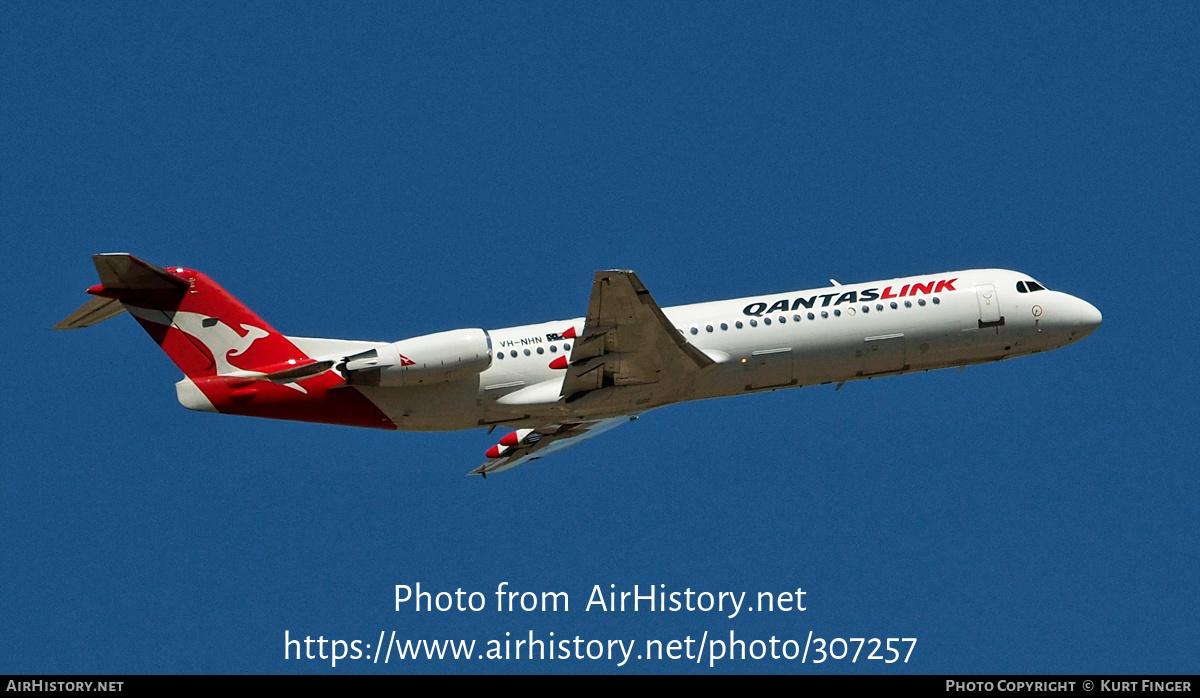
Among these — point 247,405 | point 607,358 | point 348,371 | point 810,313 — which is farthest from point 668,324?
point 247,405

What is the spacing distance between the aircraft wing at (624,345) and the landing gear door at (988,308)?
26.6 feet

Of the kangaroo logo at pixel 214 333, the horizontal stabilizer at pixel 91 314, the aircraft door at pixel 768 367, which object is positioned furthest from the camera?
the aircraft door at pixel 768 367

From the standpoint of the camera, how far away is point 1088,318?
1490 inches

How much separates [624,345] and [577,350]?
113 centimetres

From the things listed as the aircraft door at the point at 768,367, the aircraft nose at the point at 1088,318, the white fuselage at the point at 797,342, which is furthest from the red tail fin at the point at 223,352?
the aircraft nose at the point at 1088,318

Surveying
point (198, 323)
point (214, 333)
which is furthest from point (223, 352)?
point (198, 323)

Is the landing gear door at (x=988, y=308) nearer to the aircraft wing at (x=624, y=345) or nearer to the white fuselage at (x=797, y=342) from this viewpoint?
the white fuselage at (x=797, y=342)

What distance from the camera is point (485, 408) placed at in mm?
33625

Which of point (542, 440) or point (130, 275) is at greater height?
point (130, 275)

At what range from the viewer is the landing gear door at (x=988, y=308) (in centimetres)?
3650

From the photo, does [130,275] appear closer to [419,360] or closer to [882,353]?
[419,360]

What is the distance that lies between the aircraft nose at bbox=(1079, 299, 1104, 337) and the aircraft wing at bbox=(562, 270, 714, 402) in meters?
11.5

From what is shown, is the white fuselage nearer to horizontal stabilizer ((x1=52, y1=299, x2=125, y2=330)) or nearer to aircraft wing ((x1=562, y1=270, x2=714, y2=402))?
aircraft wing ((x1=562, y1=270, x2=714, y2=402))
